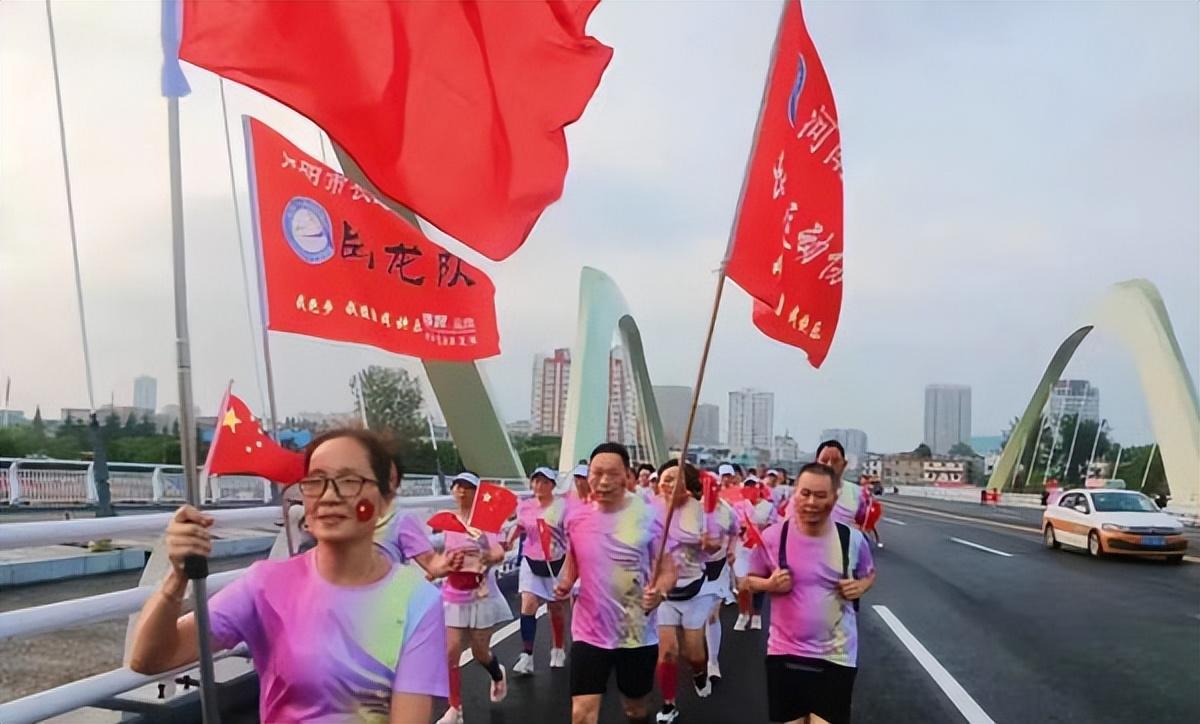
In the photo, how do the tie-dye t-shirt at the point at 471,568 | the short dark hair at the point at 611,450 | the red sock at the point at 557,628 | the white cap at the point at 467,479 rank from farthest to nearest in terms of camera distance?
the red sock at the point at 557,628, the white cap at the point at 467,479, the tie-dye t-shirt at the point at 471,568, the short dark hair at the point at 611,450

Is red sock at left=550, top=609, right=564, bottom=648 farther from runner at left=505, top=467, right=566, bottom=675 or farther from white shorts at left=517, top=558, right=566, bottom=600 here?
white shorts at left=517, top=558, right=566, bottom=600

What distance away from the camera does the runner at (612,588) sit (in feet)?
15.7

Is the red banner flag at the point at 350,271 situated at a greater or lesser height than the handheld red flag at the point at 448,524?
greater

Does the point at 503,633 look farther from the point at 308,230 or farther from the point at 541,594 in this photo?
the point at 308,230

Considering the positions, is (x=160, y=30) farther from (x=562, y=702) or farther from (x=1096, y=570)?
(x=1096, y=570)

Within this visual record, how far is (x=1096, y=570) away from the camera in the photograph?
623 inches

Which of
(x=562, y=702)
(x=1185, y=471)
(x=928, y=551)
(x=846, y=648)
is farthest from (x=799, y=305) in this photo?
(x=1185, y=471)

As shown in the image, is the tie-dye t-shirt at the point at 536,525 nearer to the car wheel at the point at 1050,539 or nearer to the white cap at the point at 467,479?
the white cap at the point at 467,479

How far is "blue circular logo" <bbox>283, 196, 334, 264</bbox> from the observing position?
176 inches

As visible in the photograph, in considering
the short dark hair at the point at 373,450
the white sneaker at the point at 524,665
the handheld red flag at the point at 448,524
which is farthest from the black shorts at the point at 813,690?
the white sneaker at the point at 524,665

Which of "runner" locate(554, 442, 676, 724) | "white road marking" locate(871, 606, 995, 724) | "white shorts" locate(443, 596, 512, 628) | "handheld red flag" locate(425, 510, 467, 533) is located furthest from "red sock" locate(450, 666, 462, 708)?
"white road marking" locate(871, 606, 995, 724)

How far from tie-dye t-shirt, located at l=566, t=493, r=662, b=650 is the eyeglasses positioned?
108 inches

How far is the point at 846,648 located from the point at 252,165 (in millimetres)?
3242

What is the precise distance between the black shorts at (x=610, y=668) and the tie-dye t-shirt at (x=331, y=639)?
2507 mm
